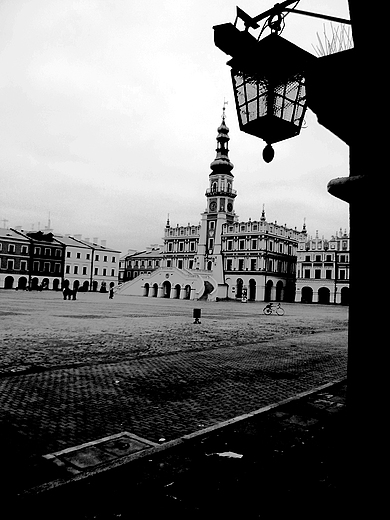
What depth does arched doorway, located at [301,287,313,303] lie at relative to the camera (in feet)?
251

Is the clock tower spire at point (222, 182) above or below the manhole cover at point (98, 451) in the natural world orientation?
above

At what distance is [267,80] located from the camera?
3135 mm

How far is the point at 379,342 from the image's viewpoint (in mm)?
2055

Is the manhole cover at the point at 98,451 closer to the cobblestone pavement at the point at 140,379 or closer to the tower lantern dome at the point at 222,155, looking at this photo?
the cobblestone pavement at the point at 140,379

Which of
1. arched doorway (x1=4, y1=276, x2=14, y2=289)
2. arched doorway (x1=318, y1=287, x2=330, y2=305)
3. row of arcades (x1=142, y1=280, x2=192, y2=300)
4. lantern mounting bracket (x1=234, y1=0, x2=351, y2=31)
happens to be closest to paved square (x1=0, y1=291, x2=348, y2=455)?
lantern mounting bracket (x1=234, y1=0, x2=351, y2=31)

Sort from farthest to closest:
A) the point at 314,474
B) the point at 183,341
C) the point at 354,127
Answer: the point at 183,341, the point at 314,474, the point at 354,127

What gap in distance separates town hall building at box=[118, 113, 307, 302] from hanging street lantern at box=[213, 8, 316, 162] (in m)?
66.8

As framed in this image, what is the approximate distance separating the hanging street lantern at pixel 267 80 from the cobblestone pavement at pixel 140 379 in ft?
13.4

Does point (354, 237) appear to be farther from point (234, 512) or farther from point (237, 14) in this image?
point (234, 512)

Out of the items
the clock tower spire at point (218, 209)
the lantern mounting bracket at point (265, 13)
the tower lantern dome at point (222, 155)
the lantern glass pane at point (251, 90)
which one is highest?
the tower lantern dome at point (222, 155)

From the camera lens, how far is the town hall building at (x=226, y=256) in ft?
245

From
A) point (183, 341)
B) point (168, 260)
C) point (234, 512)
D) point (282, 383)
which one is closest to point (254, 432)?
point (234, 512)

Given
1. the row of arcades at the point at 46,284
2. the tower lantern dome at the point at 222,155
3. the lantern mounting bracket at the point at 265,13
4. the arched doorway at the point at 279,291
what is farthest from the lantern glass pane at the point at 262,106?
the tower lantern dome at the point at 222,155

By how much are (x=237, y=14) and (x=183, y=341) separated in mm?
13340
